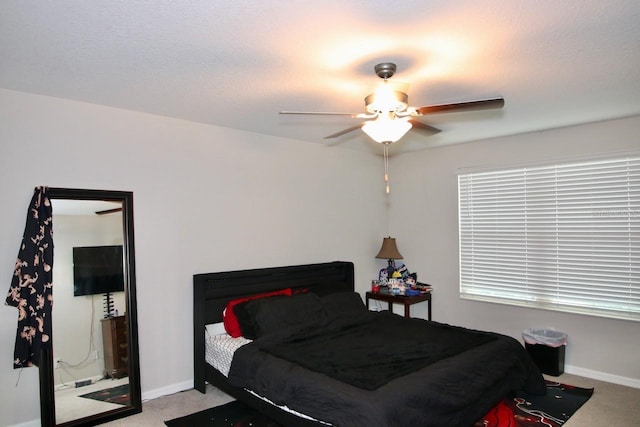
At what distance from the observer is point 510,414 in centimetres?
320

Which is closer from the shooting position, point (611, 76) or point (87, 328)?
point (611, 76)

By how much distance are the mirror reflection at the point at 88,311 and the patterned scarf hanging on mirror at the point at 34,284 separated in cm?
11

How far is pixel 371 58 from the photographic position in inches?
96.0

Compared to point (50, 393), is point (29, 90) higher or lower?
higher

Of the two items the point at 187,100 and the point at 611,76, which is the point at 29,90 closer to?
the point at 187,100

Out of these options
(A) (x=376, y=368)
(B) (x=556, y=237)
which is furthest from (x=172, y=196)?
(B) (x=556, y=237)

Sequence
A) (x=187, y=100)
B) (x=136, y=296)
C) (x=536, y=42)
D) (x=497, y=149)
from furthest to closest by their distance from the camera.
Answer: (x=497, y=149)
(x=136, y=296)
(x=187, y=100)
(x=536, y=42)

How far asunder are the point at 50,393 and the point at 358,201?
3.71 meters

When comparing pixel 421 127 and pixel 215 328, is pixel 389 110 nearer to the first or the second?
pixel 421 127

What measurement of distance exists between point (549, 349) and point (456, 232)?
5.20 ft

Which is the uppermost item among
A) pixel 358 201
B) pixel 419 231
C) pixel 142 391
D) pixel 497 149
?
pixel 497 149

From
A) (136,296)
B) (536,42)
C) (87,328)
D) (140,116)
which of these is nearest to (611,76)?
(536,42)

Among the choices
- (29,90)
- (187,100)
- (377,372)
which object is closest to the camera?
(377,372)

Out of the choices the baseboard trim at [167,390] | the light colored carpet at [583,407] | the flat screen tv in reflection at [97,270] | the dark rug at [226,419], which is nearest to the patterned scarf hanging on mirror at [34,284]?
the flat screen tv in reflection at [97,270]
